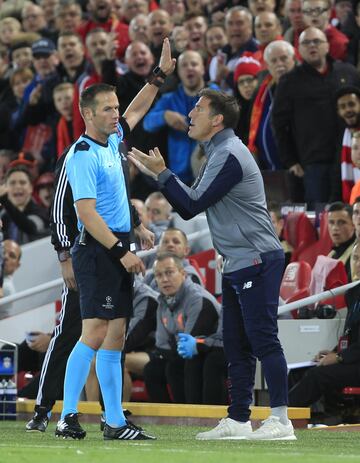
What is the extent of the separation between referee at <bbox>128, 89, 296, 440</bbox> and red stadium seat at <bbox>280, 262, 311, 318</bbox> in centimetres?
362

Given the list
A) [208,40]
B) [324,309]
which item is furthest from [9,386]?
[208,40]

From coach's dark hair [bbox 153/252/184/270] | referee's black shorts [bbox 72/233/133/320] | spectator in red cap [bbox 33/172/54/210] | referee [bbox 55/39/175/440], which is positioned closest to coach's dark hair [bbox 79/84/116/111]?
referee [bbox 55/39/175/440]

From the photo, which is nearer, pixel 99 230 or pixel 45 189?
pixel 99 230

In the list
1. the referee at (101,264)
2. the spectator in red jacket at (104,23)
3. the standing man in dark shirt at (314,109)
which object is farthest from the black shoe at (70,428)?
the spectator in red jacket at (104,23)

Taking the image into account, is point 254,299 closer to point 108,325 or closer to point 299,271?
point 108,325

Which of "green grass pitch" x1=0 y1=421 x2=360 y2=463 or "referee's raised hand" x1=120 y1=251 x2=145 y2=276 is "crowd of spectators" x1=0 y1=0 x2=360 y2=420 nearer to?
"green grass pitch" x1=0 y1=421 x2=360 y2=463

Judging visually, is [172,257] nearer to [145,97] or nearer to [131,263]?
[145,97]

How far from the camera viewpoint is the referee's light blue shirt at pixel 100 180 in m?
8.60

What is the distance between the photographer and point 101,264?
8.66 metres

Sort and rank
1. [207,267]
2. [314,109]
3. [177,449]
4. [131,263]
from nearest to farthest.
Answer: [177,449] < [131,263] < [314,109] < [207,267]

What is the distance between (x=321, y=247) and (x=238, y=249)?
469 centimetres

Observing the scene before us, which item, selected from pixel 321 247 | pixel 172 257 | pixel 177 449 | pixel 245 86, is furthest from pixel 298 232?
pixel 177 449

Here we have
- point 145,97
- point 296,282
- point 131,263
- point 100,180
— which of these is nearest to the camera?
point 131,263

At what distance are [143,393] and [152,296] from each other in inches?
35.4
